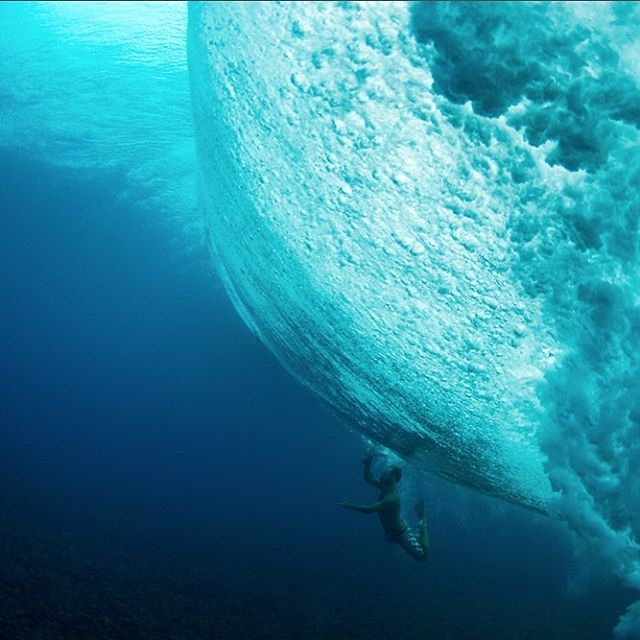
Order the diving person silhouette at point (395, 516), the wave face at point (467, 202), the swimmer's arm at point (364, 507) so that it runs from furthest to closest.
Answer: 1. the diving person silhouette at point (395, 516)
2. the swimmer's arm at point (364, 507)
3. the wave face at point (467, 202)

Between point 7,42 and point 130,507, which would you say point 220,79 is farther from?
point 7,42

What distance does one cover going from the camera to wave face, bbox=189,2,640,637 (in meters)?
2.06

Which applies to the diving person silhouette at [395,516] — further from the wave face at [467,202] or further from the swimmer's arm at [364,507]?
the wave face at [467,202]

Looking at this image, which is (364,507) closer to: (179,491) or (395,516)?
(395,516)

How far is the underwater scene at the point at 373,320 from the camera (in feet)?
7.05

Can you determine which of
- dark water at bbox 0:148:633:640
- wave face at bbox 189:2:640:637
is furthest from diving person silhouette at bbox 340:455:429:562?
wave face at bbox 189:2:640:637

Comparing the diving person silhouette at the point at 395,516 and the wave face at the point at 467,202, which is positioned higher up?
the wave face at the point at 467,202

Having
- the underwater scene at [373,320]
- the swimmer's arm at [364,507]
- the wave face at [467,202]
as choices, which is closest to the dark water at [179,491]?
the underwater scene at [373,320]

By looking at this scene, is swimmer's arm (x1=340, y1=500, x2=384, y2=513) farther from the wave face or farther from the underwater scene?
the wave face

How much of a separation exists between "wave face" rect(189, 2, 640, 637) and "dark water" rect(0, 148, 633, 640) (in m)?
2.53

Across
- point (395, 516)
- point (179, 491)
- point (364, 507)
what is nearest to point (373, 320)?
point (364, 507)

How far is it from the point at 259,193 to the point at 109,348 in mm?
8913

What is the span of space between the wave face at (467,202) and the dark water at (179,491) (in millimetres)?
2531

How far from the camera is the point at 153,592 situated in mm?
3957
